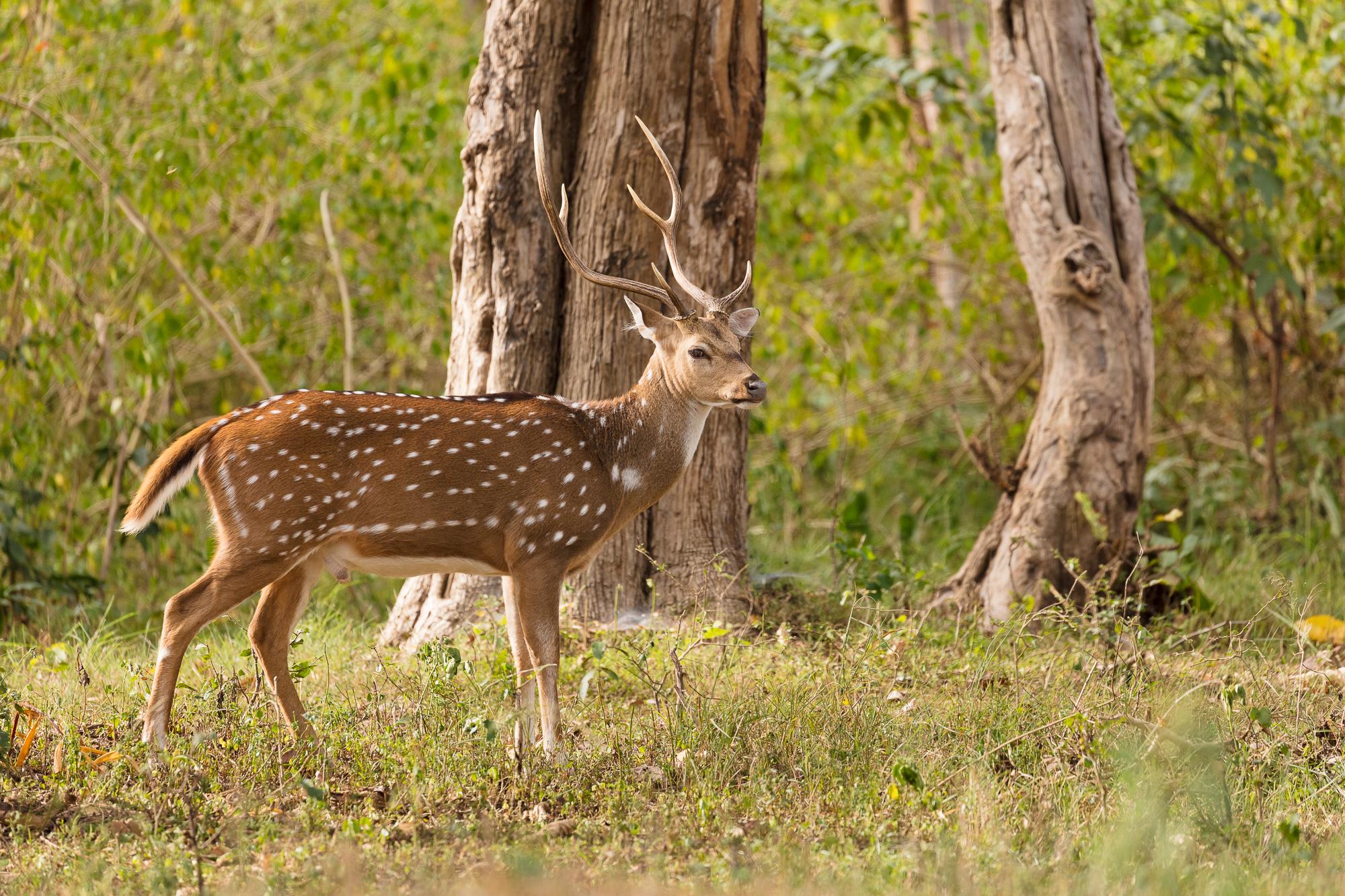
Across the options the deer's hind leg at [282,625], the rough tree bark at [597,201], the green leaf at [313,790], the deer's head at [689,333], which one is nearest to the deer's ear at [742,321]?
the deer's head at [689,333]

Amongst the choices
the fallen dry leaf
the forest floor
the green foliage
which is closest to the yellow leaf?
the forest floor

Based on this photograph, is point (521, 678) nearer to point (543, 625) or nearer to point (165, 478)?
point (543, 625)

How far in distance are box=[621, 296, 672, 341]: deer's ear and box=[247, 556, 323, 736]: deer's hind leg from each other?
1.46 metres

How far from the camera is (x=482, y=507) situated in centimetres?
482

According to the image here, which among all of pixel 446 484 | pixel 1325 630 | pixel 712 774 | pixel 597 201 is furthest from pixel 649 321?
pixel 1325 630

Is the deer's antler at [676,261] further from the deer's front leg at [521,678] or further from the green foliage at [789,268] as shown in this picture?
the green foliage at [789,268]

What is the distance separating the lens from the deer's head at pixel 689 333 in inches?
198

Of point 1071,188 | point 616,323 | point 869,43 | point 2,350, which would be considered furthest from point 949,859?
point 869,43

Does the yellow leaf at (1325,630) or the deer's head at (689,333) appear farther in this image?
the yellow leaf at (1325,630)

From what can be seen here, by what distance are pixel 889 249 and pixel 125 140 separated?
5150 mm

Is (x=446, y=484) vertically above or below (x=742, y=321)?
below

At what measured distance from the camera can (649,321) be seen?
17.0ft

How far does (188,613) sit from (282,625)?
1.52 ft

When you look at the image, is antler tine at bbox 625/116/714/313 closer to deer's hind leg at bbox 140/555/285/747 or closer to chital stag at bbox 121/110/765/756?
chital stag at bbox 121/110/765/756
